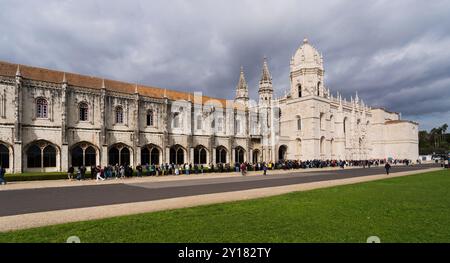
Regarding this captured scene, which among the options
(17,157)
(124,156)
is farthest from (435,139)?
(17,157)

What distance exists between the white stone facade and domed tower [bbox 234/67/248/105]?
239 mm

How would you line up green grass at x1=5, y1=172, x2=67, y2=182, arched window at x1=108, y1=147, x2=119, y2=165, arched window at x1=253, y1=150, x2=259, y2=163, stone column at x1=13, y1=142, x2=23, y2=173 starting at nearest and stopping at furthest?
green grass at x1=5, y1=172, x2=67, y2=182 < stone column at x1=13, y1=142, x2=23, y2=173 < arched window at x1=108, y1=147, x2=119, y2=165 < arched window at x1=253, y1=150, x2=259, y2=163

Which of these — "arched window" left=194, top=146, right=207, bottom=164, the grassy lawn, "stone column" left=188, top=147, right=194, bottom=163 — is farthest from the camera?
"arched window" left=194, top=146, right=207, bottom=164

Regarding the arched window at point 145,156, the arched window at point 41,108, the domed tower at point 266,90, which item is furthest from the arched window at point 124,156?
the domed tower at point 266,90

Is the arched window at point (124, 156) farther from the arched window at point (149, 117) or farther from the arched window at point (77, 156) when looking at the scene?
the arched window at point (149, 117)

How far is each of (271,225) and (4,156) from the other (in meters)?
28.7

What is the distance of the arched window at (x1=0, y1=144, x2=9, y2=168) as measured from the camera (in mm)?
24359

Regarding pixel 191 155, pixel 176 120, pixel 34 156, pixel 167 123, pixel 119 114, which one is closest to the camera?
pixel 34 156

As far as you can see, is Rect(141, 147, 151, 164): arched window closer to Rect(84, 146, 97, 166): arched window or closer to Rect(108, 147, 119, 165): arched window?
Rect(108, 147, 119, 165): arched window

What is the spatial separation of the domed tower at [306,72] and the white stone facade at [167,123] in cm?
22

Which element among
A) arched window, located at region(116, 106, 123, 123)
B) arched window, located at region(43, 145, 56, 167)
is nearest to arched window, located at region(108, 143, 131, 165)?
arched window, located at region(116, 106, 123, 123)

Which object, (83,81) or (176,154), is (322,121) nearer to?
(176,154)

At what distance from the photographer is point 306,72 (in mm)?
55156

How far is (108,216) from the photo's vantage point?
8.52m
